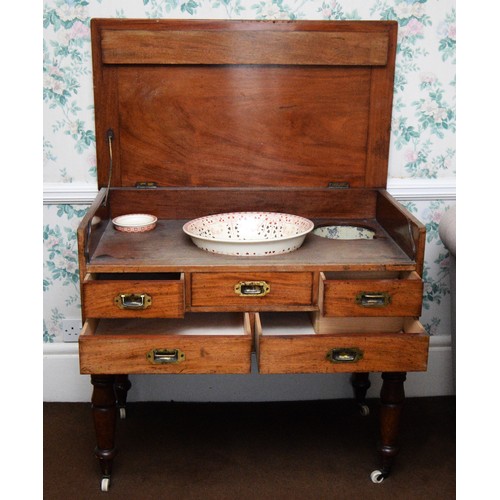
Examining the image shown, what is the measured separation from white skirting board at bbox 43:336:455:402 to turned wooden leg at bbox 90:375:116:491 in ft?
1.64

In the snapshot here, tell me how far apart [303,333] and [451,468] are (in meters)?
0.69

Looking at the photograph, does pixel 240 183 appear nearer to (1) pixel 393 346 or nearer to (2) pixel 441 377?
(1) pixel 393 346

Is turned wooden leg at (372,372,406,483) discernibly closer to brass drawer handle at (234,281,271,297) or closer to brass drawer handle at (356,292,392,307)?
brass drawer handle at (356,292,392,307)

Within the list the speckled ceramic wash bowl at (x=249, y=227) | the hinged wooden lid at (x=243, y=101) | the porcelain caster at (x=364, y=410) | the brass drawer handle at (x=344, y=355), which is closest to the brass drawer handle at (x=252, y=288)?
the speckled ceramic wash bowl at (x=249, y=227)

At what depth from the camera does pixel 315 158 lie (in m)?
2.21

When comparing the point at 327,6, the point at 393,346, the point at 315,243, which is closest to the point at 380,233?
the point at 315,243

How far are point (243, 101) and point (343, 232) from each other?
518 mm

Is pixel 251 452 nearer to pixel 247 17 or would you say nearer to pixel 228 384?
pixel 228 384

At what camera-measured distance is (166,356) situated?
5.77ft

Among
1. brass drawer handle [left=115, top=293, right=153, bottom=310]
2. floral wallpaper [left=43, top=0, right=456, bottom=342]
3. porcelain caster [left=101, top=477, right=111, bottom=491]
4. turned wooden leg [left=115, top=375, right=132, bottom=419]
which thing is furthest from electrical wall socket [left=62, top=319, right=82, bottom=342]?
brass drawer handle [left=115, top=293, right=153, bottom=310]

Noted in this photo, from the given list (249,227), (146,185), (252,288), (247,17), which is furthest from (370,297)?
(247,17)

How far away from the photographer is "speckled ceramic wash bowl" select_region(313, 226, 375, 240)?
6.91 ft

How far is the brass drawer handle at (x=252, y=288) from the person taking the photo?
178cm

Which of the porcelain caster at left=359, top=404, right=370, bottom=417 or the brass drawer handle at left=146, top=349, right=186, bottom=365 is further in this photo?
the porcelain caster at left=359, top=404, right=370, bottom=417
